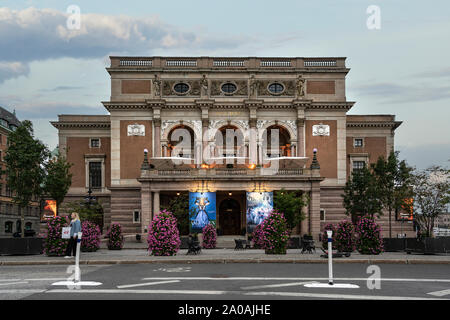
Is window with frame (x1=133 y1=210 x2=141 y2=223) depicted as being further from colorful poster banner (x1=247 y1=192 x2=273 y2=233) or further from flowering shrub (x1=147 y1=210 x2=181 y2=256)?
flowering shrub (x1=147 y1=210 x2=181 y2=256)

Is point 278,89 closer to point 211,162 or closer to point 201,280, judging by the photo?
point 211,162

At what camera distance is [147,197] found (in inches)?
2020

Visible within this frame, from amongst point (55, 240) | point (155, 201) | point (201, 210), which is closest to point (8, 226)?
point (155, 201)

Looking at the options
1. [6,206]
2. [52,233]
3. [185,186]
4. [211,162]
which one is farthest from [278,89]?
[6,206]

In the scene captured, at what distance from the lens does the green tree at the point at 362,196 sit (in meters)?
48.1

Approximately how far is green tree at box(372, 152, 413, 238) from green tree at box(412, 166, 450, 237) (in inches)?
41.7

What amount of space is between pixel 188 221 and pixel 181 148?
43.2ft

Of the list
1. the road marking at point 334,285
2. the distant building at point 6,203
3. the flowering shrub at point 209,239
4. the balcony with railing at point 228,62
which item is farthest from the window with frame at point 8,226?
the road marking at point 334,285

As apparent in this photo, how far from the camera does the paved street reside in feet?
38.9

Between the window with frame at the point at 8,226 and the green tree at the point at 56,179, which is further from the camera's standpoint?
the window with frame at the point at 8,226

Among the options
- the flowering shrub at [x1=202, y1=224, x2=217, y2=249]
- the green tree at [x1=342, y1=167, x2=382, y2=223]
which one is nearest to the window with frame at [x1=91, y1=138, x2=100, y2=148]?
the green tree at [x1=342, y1=167, x2=382, y2=223]

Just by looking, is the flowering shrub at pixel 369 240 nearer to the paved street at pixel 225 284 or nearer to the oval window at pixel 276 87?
the paved street at pixel 225 284

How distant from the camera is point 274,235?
25953 millimetres

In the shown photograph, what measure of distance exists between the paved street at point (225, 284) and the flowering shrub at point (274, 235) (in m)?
6.80
